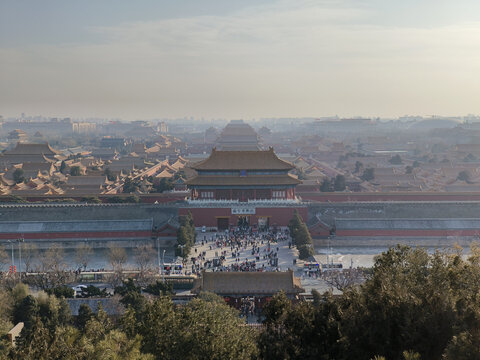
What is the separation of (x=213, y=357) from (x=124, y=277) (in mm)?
12805

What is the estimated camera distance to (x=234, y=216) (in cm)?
3152

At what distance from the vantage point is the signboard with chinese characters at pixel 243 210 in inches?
1237

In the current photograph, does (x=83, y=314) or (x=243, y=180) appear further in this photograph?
(x=243, y=180)

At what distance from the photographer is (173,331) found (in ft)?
32.5

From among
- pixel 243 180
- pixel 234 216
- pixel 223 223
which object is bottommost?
pixel 223 223

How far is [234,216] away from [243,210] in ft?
2.30

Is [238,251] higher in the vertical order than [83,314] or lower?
lower

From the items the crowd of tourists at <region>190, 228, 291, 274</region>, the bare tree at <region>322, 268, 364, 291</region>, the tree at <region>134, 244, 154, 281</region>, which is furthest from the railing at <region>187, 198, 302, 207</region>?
the bare tree at <region>322, 268, 364, 291</region>

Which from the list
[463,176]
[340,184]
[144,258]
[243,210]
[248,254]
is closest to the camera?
[144,258]

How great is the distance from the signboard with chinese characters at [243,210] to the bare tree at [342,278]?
411 inches

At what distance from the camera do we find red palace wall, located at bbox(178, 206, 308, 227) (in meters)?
31.5

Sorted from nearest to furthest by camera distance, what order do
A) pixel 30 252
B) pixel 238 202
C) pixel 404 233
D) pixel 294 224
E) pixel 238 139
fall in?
pixel 30 252
pixel 294 224
pixel 404 233
pixel 238 202
pixel 238 139

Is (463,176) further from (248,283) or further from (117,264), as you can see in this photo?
(117,264)

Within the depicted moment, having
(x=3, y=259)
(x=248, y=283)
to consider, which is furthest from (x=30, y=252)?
(x=248, y=283)
